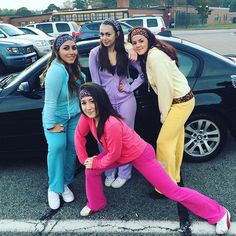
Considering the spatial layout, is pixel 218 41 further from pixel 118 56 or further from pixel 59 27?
pixel 118 56

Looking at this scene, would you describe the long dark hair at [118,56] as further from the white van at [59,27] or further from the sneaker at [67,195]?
the white van at [59,27]

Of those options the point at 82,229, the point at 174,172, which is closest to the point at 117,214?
the point at 82,229

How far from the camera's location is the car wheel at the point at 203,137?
358 centimetres

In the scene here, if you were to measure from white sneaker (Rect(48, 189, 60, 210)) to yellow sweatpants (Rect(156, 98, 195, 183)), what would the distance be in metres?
1.04

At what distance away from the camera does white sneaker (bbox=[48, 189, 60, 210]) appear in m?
3.03

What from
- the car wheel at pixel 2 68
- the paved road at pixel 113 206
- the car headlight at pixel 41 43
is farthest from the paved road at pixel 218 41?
the paved road at pixel 113 206

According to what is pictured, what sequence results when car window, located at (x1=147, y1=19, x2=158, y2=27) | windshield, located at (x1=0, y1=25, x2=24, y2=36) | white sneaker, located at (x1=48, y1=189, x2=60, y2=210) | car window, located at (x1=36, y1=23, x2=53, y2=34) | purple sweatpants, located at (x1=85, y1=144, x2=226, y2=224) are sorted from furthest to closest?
car window, located at (x1=147, y1=19, x2=158, y2=27)
car window, located at (x1=36, y1=23, x2=53, y2=34)
windshield, located at (x1=0, y1=25, x2=24, y2=36)
white sneaker, located at (x1=48, y1=189, x2=60, y2=210)
purple sweatpants, located at (x1=85, y1=144, x2=226, y2=224)

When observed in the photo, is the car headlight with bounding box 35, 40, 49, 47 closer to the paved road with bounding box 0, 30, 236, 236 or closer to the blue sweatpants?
the paved road with bounding box 0, 30, 236, 236

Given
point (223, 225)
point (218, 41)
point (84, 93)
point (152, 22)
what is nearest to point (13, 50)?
point (84, 93)

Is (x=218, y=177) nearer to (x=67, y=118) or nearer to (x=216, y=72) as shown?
(x=216, y=72)

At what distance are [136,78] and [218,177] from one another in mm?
1368

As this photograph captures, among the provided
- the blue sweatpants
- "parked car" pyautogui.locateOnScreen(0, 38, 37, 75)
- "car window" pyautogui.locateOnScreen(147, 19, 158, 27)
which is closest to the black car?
the blue sweatpants

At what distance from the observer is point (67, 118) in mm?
2979

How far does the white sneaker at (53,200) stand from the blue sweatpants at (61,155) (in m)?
0.05
